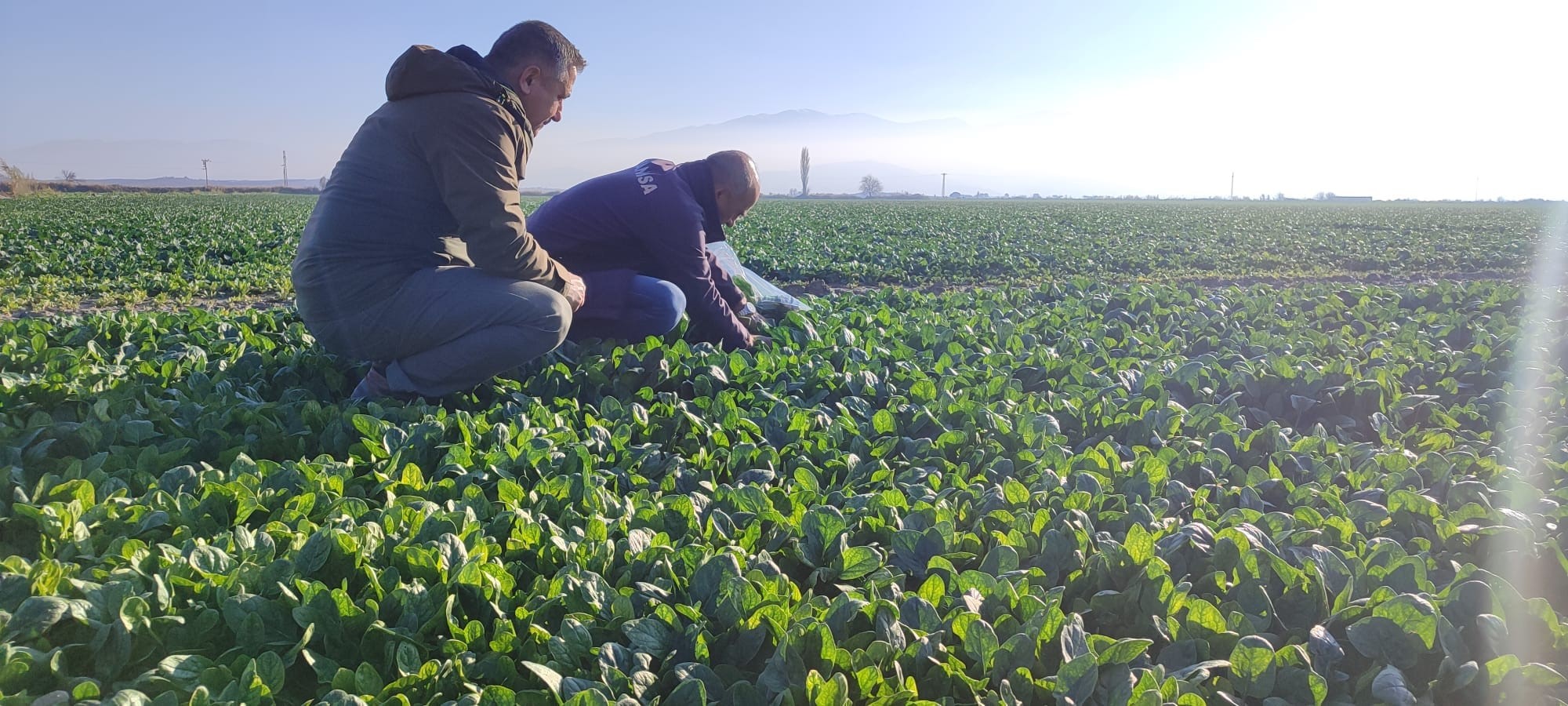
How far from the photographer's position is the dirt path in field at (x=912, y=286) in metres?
8.98

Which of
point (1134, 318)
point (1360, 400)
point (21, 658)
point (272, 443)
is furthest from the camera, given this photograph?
point (1134, 318)

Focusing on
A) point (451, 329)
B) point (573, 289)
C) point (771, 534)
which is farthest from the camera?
point (573, 289)

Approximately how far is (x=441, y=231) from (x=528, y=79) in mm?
792

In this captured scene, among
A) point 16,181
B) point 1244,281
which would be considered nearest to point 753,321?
point 1244,281

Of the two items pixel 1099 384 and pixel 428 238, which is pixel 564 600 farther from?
pixel 1099 384

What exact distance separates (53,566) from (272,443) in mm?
1264

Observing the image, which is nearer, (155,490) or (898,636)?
(898,636)

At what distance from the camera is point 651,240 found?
4805 mm

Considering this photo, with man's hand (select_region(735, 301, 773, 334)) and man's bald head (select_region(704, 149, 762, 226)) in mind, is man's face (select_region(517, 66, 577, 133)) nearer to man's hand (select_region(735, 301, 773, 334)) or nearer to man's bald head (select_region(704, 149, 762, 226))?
man's bald head (select_region(704, 149, 762, 226))

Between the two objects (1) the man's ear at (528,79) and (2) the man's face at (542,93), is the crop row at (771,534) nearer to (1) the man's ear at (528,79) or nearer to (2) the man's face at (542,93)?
(2) the man's face at (542,93)

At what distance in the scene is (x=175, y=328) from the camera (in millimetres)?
5402

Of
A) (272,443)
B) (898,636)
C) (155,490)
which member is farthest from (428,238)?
(898,636)

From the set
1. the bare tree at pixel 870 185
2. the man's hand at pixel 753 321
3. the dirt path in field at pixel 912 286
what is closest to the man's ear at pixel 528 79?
the man's hand at pixel 753 321

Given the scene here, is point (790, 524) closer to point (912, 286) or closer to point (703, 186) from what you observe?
point (703, 186)
